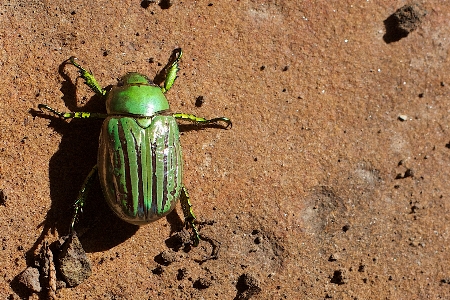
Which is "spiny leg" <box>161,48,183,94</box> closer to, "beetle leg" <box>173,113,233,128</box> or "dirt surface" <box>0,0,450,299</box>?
"dirt surface" <box>0,0,450,299</box>

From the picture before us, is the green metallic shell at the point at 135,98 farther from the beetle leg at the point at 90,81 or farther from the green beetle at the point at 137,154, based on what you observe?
the beetle leg at the point at 90,81

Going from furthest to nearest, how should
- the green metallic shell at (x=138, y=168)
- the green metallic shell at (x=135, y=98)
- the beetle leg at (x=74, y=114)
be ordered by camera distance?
the beetle leg at (x=74, y=114)
the green metallic shell at (x=135, y=98)
the green metallic shell at (x=138, y=168)

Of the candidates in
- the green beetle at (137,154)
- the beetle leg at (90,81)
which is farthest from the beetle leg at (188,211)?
the beetle leg at (90,81)

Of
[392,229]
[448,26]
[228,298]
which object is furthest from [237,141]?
[448,26]

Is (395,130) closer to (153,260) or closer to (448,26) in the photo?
(448,26)

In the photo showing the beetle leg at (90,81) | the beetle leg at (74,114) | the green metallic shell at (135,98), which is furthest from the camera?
the beetle leg at (90,81)

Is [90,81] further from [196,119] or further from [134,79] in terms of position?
[196,119]

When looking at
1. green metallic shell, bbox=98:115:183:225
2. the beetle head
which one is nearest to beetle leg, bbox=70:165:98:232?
green metallic shell, bbox=98:115:183:225
